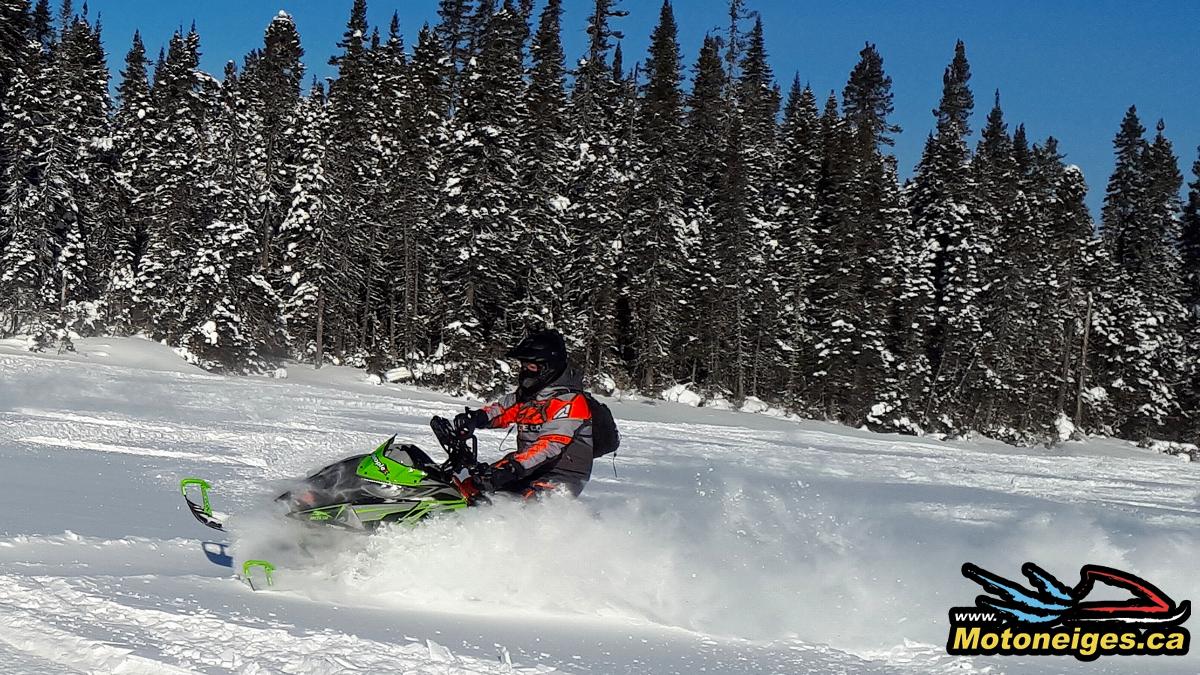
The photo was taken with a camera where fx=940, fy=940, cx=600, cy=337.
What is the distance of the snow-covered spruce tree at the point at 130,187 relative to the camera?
1650 inches

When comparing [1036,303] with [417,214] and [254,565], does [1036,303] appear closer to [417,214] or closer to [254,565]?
[417,214]

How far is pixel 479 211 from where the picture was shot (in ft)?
112

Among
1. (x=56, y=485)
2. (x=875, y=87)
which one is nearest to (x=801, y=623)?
(x=56, y=485)

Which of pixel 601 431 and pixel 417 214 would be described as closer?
pixel 601 431

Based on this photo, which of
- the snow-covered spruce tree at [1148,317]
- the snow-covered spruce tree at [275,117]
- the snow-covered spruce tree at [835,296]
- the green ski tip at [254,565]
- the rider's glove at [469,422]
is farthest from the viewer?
the snow-covered spruce tree at [1148,317]

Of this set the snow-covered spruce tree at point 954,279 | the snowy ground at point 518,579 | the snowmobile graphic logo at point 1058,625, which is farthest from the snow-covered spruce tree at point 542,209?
the snowmobile graphic logo at point 1058,625

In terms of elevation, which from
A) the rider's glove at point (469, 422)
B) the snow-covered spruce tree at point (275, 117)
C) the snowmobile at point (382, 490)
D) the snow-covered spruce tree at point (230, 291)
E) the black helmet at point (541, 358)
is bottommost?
the snowmobile at point (382, 490)

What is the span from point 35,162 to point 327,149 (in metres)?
11.3

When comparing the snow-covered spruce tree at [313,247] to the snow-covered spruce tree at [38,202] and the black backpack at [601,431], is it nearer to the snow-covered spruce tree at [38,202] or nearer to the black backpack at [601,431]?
the snow-covered spruce tree at [38,202]

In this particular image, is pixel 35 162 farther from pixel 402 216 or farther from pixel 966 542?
pixel 966 542

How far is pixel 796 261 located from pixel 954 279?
24.1 ft

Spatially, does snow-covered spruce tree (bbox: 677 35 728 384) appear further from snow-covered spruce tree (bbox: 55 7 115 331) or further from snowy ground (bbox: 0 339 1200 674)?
snowy ground (bbox: 0 339 1200 674)

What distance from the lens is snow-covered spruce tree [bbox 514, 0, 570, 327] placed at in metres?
37.1

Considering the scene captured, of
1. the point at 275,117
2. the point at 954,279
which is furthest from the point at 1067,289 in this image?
the point at 275,117
